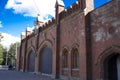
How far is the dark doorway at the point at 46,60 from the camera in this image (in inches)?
880

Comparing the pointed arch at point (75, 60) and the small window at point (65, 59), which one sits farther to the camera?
the small window at point (65, 59)

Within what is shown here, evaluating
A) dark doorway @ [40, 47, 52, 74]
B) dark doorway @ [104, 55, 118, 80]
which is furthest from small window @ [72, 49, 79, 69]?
dark doorway @ [40, 47, 52, 74]

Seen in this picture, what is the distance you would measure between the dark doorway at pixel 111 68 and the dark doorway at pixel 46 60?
10.3 m

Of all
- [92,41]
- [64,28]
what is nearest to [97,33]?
[92,41]

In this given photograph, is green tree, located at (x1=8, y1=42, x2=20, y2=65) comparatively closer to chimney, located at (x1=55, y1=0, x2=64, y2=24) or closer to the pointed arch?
chimney, located at (x1=55, y1=0, x2=64, y2=24)

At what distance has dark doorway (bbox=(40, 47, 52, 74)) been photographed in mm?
22344

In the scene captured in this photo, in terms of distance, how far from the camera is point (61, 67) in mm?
18641

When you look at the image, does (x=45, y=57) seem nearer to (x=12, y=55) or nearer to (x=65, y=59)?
(x=65, y=59)

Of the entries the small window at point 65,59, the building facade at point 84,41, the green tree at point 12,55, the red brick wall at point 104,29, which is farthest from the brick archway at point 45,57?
the green tree at point 12,55

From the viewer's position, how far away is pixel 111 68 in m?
13.4

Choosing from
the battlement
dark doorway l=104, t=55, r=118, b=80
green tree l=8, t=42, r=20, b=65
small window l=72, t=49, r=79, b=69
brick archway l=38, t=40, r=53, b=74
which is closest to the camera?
dark doorway l=104, t=55, r=118, b=80

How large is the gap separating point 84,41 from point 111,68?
11.1ft

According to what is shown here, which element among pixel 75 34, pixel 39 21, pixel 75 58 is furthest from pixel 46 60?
pixel 75 34

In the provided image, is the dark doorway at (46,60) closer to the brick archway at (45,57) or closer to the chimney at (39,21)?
the brick archway at (45,57)
